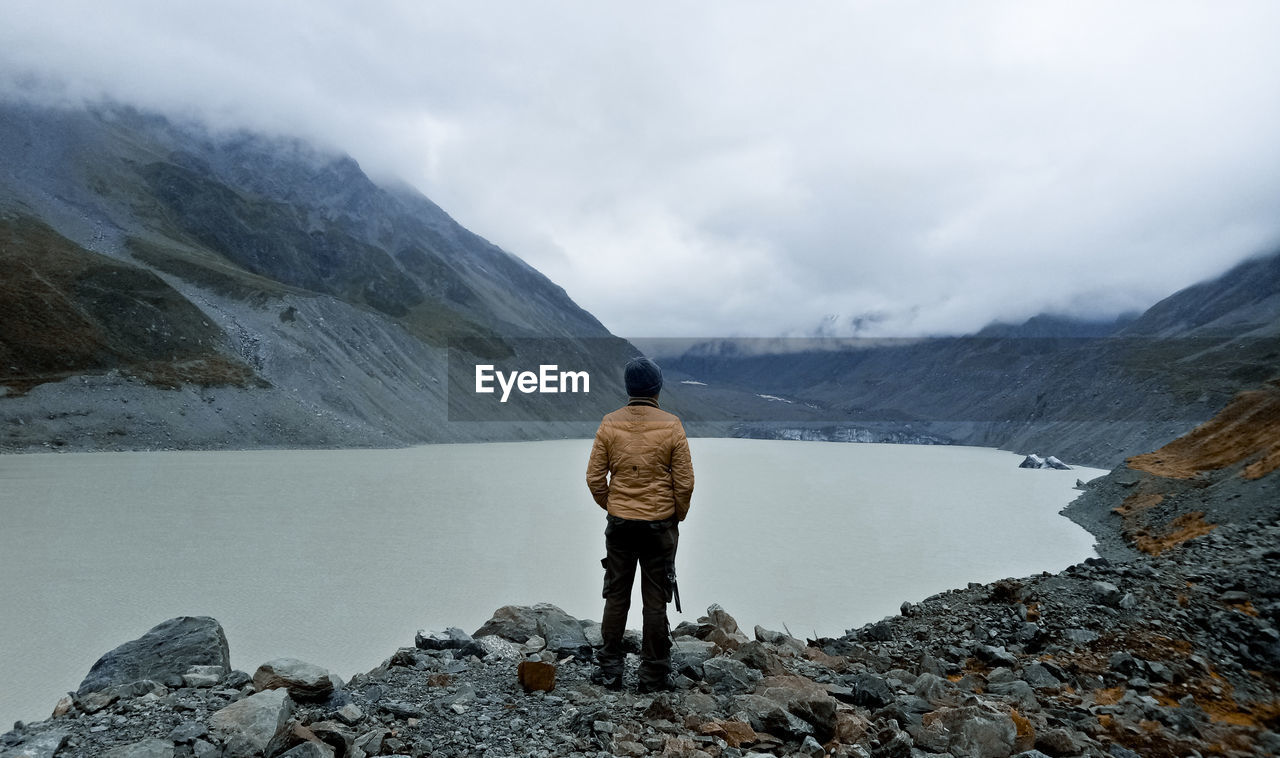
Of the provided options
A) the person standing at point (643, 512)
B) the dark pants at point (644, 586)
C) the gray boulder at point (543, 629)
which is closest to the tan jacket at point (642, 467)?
the person standing at point (643, 512)

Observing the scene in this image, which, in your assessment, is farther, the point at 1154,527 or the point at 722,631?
the point at 1154,527

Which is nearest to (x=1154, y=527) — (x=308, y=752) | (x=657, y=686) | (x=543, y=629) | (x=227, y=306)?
(x=543, y=629)

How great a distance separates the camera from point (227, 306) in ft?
260

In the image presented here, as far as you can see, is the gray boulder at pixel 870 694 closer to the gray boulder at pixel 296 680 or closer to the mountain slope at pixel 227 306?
the gray boulder at pixel 296 680

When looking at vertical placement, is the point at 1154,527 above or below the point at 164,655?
below

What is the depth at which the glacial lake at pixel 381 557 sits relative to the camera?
10.5 m

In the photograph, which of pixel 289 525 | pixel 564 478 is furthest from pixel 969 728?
pixel 564 478

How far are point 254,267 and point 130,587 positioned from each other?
118006 millimetres

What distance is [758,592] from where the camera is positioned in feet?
45.7

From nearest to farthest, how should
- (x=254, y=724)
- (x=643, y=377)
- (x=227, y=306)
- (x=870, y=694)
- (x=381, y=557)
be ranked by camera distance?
(x=254, y=724) < (x=870, y=694) < (x=643, y=377) < (x=381, y=557) < (x=227, y=306)

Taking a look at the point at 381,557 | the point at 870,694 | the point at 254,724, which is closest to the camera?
the point at 254,724

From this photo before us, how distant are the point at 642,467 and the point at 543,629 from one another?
10.0 feet

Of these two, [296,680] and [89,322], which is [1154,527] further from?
[89,322]

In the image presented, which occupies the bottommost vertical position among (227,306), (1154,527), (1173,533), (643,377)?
(1154,527)
